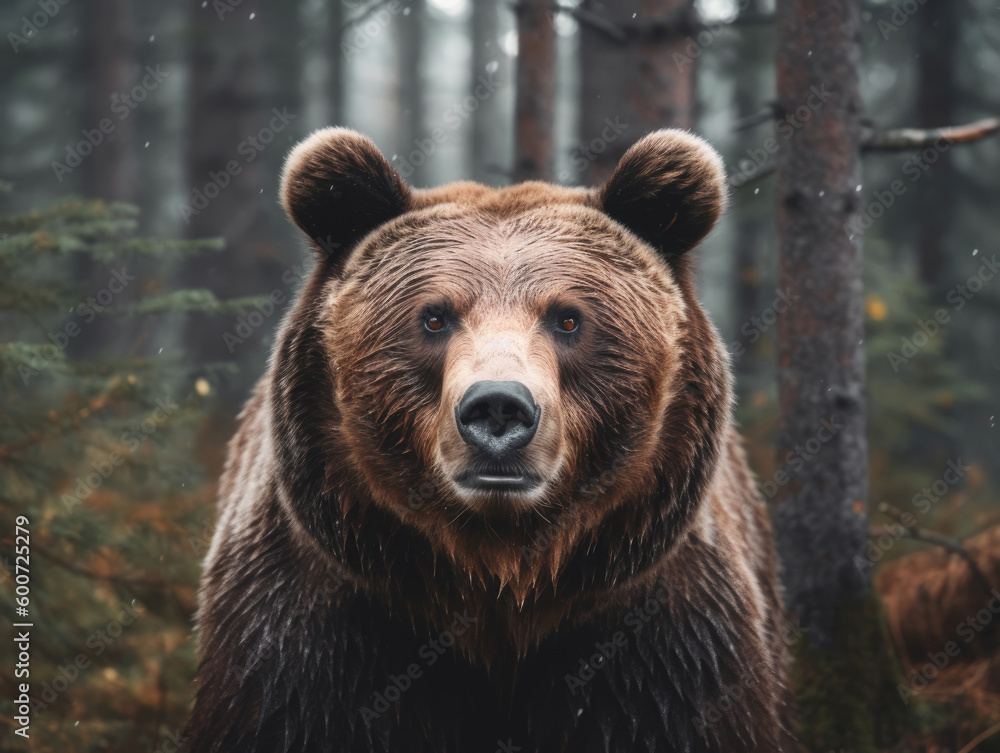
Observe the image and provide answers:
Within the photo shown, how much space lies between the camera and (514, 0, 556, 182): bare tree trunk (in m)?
6.83

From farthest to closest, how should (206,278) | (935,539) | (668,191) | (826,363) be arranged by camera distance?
1. (206,278)
2. (935,539)
3. (826,363)
4. (668,191)

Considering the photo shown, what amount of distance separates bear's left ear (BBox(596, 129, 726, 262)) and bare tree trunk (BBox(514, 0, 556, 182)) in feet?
11.0

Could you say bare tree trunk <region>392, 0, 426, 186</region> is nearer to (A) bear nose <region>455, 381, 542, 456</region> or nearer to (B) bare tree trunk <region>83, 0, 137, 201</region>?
(B) bare tree trunk <region>83, 0, 137, 201</region>

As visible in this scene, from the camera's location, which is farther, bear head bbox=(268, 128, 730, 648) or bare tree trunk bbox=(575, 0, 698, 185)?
bare tree trunk bbox=(575, 0, 698, 185)

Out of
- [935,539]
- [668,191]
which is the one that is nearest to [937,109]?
[935,539]

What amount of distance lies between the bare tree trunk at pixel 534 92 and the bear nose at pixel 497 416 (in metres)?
4.50

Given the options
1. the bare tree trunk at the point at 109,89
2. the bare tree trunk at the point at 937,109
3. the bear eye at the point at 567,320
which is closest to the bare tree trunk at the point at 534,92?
the bear eye at the point at 567,320

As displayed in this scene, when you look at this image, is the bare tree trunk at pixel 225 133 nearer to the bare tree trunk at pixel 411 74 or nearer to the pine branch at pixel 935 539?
the pine branch at pixel 935 539

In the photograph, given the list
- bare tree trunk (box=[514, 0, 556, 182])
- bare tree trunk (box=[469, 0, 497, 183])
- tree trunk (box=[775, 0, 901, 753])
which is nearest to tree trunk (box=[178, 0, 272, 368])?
bare tree trunk (box=[514, 0, 556, 182])

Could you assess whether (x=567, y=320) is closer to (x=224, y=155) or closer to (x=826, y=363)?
(x=826, y=363)

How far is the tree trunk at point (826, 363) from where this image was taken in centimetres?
491

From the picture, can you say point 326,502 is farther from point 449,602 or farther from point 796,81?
point 796,81

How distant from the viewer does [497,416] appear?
2.63 meters

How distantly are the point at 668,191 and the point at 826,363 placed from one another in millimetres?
1966
